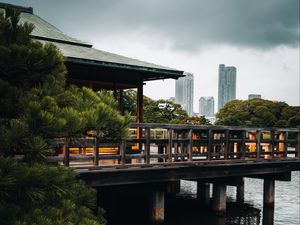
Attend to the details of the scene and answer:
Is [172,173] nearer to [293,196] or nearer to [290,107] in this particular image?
[293,196]

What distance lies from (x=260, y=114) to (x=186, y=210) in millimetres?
83352

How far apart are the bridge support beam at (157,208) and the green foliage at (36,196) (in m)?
7.86

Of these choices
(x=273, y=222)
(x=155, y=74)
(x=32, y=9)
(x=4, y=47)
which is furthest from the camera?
(x=32, y=9)

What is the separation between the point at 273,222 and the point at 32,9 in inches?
668

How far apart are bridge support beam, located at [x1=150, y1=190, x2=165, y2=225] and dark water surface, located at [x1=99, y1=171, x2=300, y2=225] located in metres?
0.82

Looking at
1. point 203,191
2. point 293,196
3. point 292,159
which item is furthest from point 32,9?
point 293,196

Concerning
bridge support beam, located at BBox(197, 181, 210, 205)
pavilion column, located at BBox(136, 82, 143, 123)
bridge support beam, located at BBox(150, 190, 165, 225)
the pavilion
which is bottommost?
bridge support beam, located at BBox(197, 181, 210, 205)

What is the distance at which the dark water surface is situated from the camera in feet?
51.1

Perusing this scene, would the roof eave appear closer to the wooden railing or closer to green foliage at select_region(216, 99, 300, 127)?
the wooden railing

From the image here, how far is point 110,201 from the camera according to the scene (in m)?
17.5

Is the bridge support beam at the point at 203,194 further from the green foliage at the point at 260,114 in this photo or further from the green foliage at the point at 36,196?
the green foliage at the point at 260,114

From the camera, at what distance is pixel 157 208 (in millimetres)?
13430

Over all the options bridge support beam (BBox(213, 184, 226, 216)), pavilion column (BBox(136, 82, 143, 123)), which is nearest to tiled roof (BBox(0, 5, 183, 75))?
pavilion column (BBox(136, 82, 143, 123))

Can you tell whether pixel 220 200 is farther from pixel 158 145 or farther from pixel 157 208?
pixel 157 208
